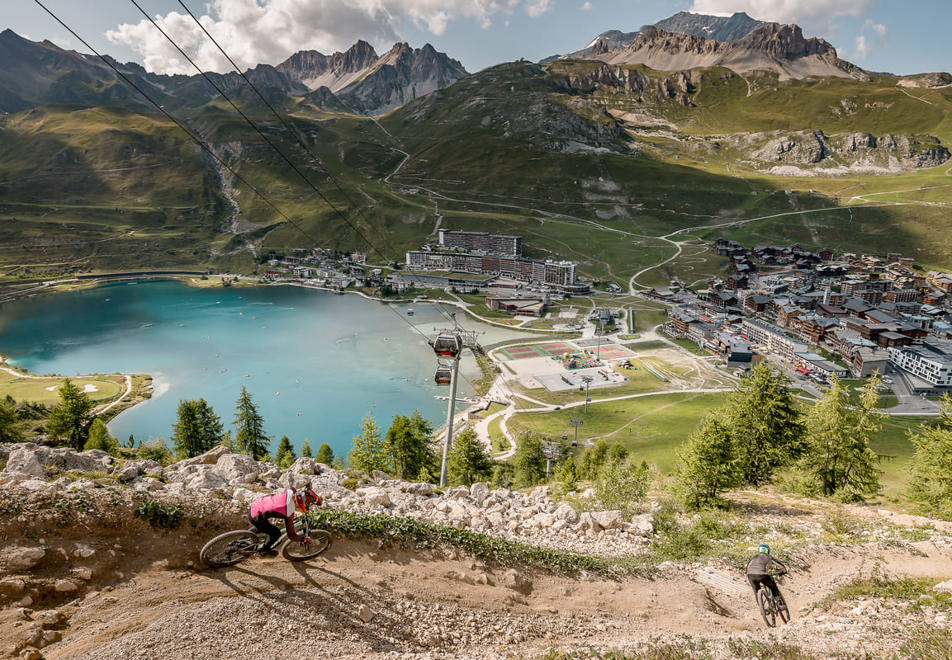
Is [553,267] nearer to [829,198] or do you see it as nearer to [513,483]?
[513,483]

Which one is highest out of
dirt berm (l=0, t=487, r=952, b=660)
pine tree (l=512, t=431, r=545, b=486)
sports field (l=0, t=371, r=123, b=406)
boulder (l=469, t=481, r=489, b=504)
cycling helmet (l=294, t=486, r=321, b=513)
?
cycling helmet (l=294, t=486, r=321, b=513)

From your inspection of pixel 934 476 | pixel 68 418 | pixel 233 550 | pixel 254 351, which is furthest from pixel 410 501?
pixel 254 351

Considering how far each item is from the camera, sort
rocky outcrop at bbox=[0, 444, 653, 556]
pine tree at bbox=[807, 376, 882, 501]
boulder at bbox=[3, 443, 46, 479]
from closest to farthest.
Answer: boulder at bbox=[3, 443, 46, 479], rocky outcrop at bbox=[0, 444, 653, 556], pine tree at bbox=[807, 376, 882, 501]

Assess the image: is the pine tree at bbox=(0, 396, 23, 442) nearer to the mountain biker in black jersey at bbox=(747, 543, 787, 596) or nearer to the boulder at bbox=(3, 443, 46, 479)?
the boulder at bbox=(3, 443, 46, 479)

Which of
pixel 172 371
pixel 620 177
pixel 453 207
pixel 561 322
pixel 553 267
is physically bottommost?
pixel 172 371

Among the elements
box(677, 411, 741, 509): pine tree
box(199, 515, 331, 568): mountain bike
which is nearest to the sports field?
box(199, 515, 331, 568): mountain bike

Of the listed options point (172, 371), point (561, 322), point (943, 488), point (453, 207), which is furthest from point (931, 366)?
point (453, 207)

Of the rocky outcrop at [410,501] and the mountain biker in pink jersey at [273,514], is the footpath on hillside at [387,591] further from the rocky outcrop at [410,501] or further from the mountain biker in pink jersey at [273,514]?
the mountain biker in pink jersey at [273,514]
